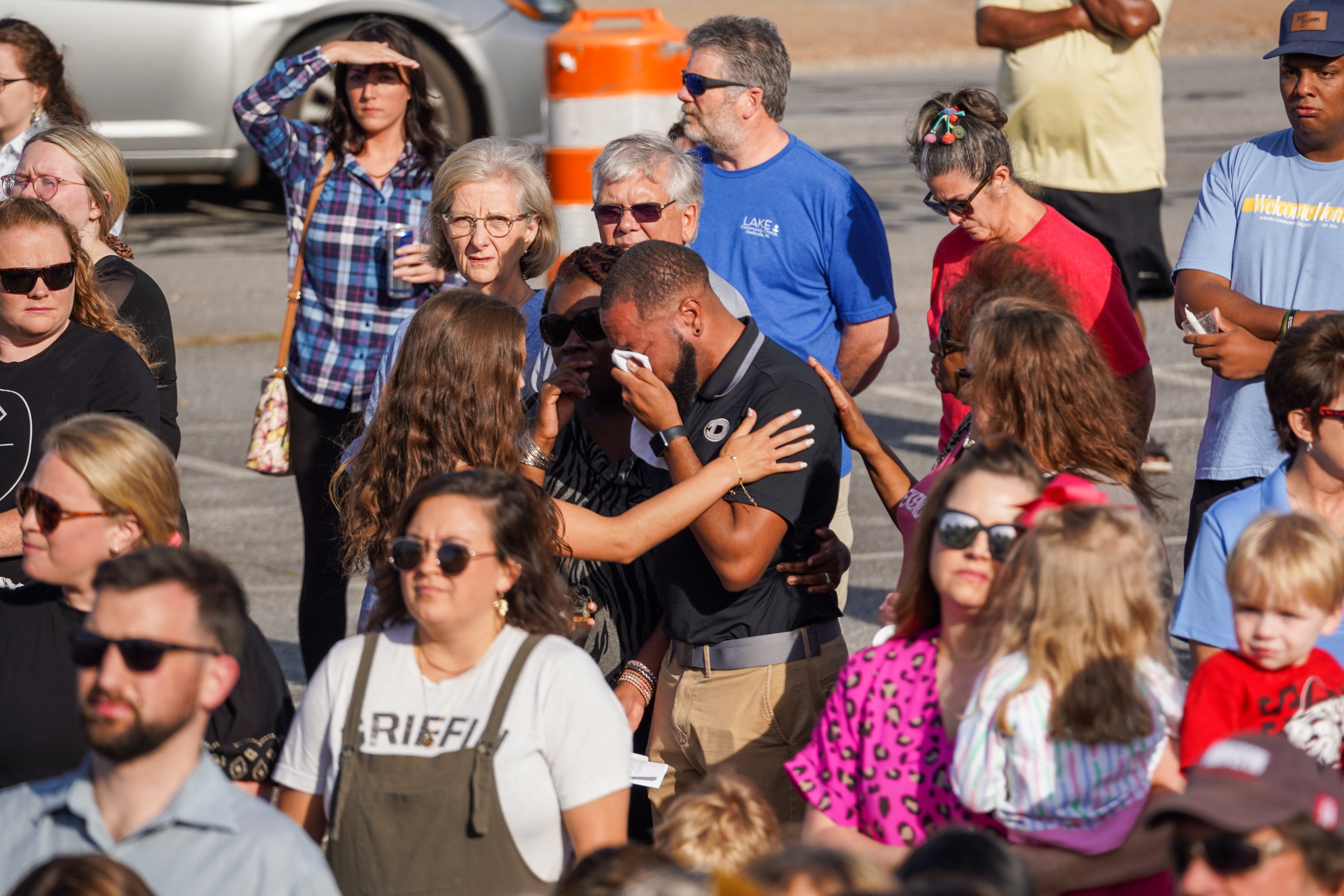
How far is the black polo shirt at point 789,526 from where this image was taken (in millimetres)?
3793

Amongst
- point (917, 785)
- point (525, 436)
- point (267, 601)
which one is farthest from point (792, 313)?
point (267, 601)

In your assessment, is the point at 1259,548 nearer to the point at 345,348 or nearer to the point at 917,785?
the point at 917,785

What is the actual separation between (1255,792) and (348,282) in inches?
158

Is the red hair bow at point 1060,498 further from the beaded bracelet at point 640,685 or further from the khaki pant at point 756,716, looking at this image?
the beaded bracelet at point 640,685

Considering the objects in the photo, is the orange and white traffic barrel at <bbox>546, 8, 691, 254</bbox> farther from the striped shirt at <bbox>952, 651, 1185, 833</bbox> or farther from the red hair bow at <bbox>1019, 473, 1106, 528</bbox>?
the striped shirt at <bbox>952, 651, 1185, 833</bbox>

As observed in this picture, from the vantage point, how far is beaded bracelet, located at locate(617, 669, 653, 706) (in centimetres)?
415

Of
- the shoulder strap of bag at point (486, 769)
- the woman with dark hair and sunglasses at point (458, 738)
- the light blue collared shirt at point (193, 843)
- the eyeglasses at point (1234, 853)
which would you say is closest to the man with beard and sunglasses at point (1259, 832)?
the eyeglasses at point (1234, 853)

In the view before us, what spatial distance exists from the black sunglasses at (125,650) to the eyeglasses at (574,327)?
1.67 m

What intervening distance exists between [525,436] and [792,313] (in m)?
1.63

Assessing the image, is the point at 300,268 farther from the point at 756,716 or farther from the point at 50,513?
the point at 756,716

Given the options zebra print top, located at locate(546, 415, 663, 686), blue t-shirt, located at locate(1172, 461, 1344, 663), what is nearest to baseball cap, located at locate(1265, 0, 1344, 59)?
blue t-shirt, located at locate(1172, 461, 1344, 663)

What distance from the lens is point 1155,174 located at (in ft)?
23.4

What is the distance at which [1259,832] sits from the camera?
7.83 ft

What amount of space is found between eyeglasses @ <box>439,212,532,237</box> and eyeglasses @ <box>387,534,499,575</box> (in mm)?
1938
